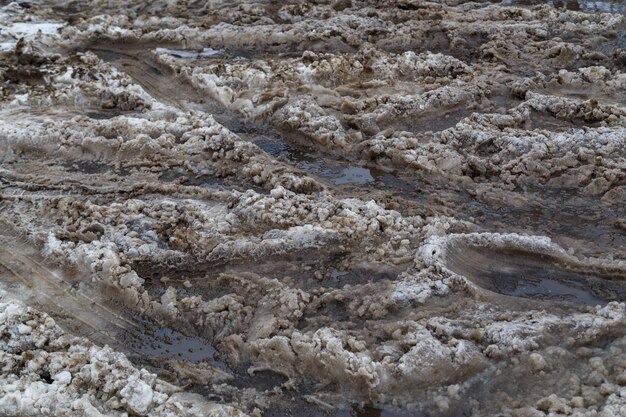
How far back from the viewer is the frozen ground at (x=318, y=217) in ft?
10.3

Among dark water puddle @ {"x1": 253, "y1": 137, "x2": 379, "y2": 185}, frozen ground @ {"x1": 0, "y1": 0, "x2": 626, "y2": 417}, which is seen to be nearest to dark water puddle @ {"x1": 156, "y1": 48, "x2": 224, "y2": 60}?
frozen ground @ {"x1": 0, "y1": 0, "x2": 626, "y2": 417}

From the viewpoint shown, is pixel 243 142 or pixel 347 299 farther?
pixel 243 142

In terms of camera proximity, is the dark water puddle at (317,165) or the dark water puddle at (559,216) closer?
the dark water puddle at (559,216)

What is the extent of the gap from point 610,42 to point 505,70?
1.35m

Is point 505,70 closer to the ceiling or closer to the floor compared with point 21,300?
closer to the ceiling

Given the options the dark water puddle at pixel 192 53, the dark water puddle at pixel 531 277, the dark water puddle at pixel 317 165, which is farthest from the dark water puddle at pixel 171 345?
the dark water puddle at pixel 192 53

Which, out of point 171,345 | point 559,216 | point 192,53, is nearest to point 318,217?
point 171,345

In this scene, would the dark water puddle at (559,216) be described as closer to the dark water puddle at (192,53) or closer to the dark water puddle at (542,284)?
the dark water puddle at (542,284)

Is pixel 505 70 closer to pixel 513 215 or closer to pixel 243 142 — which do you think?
pixel 513 215

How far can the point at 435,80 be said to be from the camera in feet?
18.5

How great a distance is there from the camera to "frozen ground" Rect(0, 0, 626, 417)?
10.3 feet

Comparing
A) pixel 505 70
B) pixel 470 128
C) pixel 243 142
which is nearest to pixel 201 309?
pixel 243 142

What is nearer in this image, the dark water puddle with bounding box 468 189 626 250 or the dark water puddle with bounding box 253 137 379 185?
the dark water puddle with bounding box 468 189 626 250

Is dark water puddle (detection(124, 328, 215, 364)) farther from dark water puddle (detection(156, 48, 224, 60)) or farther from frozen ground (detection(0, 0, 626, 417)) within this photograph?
dark water puddle (detection(156, 48, 224, 60))
